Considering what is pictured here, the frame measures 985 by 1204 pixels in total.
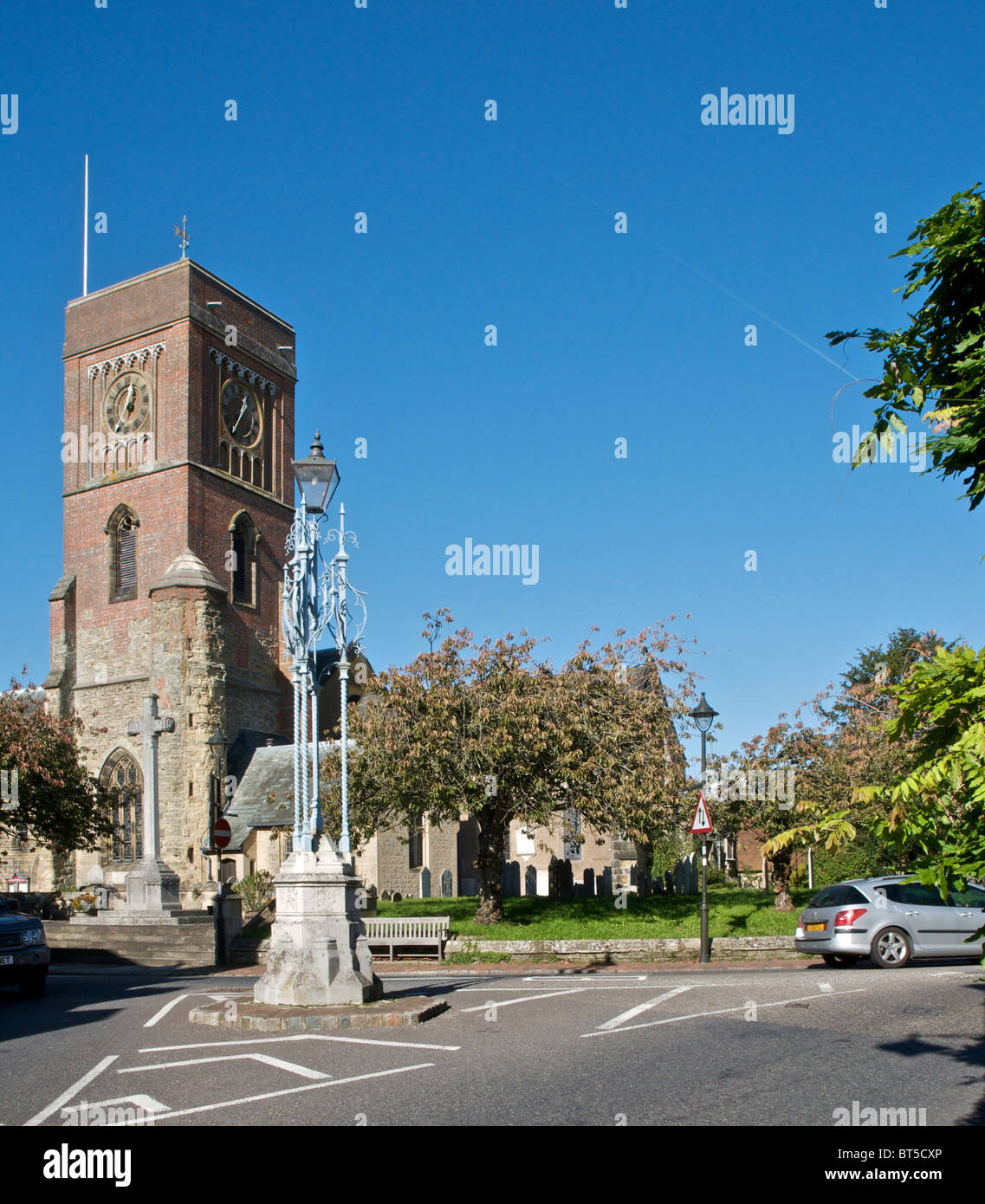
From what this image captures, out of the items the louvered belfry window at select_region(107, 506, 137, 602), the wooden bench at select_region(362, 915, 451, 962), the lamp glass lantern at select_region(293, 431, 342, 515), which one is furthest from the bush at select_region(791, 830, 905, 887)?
the louvered belfry window at select_region(107, 506, 137, 602)

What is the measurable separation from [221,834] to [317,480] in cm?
1134

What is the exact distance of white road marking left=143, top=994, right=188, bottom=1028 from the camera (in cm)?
1177

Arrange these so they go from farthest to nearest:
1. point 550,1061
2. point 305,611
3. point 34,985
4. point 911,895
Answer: point 911,895 → point 34,985 → point 305,611 → point 550,1061

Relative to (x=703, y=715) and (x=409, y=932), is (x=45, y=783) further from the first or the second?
(x=703, y=715)

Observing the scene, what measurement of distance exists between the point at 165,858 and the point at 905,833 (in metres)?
36.6

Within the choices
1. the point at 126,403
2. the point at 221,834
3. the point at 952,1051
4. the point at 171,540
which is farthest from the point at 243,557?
the point at 952,1051

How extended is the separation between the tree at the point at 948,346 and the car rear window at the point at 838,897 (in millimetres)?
13349

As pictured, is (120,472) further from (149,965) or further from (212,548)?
(149,965)

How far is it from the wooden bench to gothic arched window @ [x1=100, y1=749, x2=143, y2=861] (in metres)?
21.5

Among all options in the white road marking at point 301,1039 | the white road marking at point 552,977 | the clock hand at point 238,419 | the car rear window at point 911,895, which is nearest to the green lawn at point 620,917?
the white road marking at point 552,977

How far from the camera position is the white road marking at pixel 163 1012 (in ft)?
38.6

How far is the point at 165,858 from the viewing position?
37.6m

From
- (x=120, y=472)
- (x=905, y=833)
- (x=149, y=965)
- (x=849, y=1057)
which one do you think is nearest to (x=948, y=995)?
(x=849, y=1057)

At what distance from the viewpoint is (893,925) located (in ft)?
53.7
